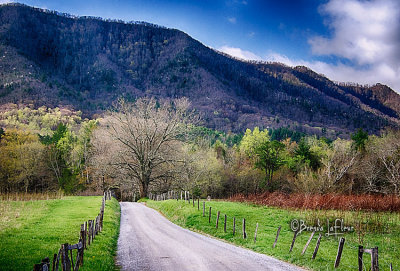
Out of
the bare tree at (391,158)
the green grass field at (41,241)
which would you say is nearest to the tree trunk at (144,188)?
the green grass field at (41,241)

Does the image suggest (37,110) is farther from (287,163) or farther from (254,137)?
(287,163)

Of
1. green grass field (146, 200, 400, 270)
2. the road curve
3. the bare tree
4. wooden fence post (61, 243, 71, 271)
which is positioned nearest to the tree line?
the bare tree

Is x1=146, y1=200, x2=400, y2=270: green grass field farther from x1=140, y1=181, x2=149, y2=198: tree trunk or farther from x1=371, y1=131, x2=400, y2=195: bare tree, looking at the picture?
x1=371, y1=131, x2=400, y2=195: bare tree

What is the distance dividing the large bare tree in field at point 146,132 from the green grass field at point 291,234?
57.2ft

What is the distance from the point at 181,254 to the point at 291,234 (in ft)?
34.5

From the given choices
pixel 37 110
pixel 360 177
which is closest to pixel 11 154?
pixel 360 177

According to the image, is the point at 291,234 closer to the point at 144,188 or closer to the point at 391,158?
the point at 144,188

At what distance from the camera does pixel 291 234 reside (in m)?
21.7

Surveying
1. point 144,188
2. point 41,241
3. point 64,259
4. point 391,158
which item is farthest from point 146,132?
point 391,158

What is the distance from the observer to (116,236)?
19734 millimetres

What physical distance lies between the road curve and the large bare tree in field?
28531mm

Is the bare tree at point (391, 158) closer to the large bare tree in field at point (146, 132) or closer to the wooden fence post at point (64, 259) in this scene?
the large bare tree in field at point (146, 132)

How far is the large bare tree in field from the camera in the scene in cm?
4816

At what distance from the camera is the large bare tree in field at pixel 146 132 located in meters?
48.2
